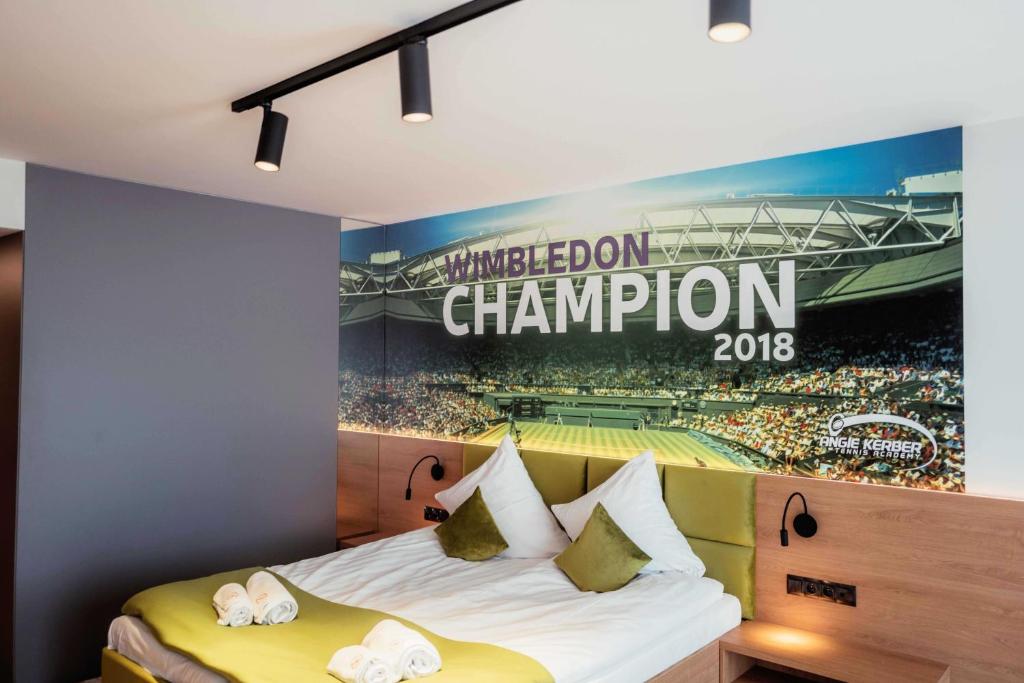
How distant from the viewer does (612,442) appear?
13.1 feet

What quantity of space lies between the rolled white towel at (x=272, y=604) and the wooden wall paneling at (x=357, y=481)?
216 cm

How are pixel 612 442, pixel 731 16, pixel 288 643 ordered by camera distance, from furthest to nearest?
pixel 612 442, pixel 288 643, pixel 731 16

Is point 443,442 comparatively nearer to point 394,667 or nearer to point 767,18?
point 394,667

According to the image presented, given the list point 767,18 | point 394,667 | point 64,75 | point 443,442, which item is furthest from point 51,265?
point 767,18

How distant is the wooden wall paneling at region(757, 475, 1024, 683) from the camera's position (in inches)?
107

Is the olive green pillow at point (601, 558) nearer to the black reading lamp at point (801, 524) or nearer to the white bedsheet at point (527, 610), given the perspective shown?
the white bedsheet at point (527, 610)

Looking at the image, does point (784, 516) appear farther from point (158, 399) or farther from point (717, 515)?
point (158, 399)

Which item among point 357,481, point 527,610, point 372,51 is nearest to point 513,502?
point 527,610

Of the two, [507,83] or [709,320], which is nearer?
[507,83]

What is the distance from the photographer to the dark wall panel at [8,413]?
11.5 ft

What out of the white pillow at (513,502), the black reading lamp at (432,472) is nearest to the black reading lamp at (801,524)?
the white pillow at (513,502)

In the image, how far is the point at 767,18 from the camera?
6.65 ft

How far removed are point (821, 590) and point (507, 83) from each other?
8.17 ft

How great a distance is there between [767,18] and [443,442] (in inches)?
128
